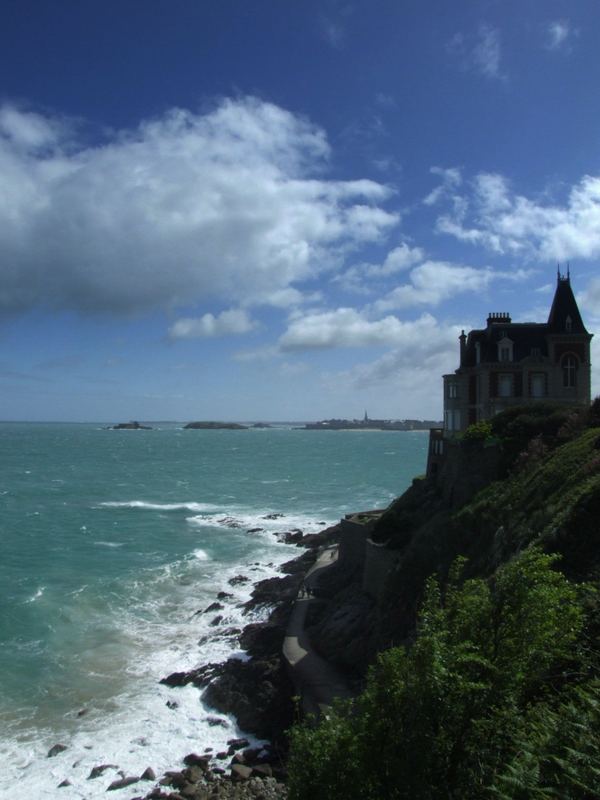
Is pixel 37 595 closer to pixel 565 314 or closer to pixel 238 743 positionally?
pixel 238 743

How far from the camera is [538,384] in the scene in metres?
33.8

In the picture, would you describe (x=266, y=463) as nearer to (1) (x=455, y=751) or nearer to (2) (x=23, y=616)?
(2) (x=23, y=616)

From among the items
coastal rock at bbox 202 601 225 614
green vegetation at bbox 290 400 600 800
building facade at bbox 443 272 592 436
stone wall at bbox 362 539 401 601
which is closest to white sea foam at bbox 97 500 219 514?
coastal rock at bbox 202 601 225 614

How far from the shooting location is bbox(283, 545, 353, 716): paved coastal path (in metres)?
22.1

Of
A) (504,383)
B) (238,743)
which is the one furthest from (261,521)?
(238,743)

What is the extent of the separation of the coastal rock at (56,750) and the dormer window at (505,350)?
26.5m

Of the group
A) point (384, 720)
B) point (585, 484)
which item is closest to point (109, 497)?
point (585, 484)

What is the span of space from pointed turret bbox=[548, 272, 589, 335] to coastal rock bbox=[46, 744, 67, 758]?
29297 mm

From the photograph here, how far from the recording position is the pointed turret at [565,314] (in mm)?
34125

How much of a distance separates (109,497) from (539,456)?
63.3 meters

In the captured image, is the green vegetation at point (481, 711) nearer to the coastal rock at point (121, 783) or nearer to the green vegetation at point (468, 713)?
the green vegetation at point (468, 713)

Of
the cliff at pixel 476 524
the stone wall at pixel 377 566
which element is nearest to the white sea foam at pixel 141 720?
the cliff at pixel 476 524

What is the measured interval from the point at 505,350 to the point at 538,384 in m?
2.47

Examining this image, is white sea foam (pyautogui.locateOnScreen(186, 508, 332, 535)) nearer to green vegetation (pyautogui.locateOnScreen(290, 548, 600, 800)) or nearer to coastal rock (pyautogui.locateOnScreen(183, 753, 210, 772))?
coastal rock (pyautogui.locateOnScreen(183, 753, 210, 772))
